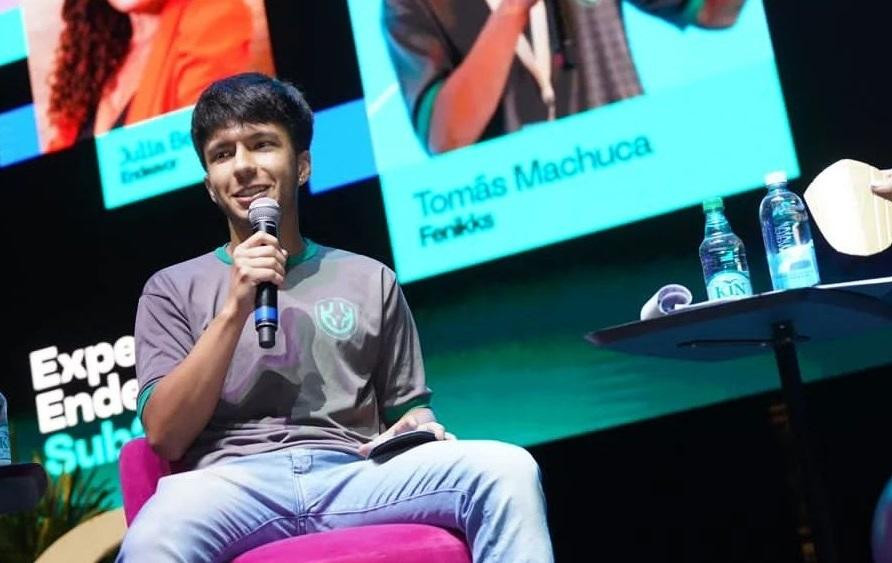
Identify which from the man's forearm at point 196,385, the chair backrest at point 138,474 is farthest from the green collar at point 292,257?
the chair backrest at point 138,474

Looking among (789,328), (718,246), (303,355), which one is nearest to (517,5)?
(718,246)

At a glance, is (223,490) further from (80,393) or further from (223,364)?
(80,393)

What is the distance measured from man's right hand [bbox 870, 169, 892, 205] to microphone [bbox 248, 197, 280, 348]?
3.86 ft

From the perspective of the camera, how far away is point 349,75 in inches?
145

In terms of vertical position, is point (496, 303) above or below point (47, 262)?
below

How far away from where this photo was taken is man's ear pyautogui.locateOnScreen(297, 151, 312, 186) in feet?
7.84

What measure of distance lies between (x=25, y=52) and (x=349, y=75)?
4.15ft

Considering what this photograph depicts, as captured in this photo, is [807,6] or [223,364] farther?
[807,6]

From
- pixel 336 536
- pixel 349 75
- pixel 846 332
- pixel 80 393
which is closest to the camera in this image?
pixel 336 536

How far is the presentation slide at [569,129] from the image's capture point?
3195mm

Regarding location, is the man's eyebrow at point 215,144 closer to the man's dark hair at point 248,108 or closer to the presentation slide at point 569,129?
the man's dark hair at point 248,108

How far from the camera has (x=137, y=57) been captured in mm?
4031

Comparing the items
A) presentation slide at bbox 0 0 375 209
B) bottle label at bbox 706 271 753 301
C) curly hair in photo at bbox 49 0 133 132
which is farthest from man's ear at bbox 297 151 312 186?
curly hair in photo at bbox 49 0 133 132

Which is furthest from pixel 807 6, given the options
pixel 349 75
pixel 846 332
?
Answer: pixel 349 75
